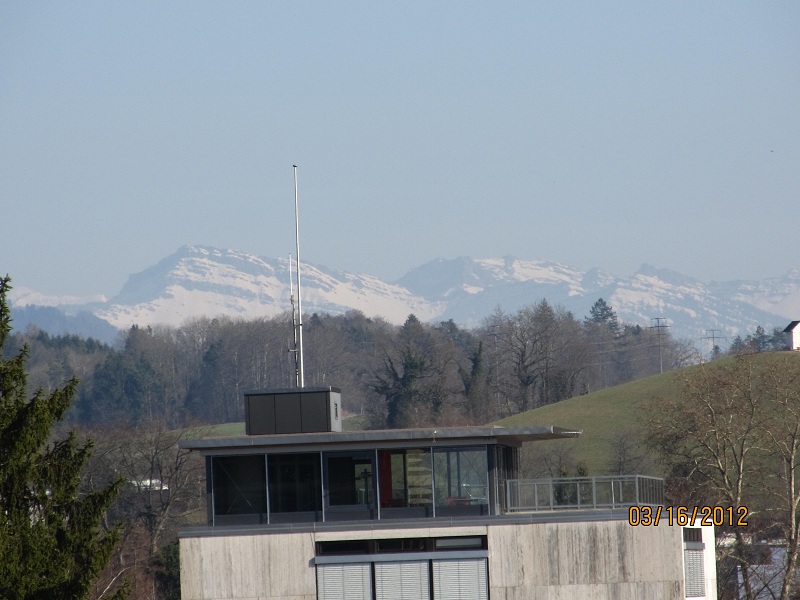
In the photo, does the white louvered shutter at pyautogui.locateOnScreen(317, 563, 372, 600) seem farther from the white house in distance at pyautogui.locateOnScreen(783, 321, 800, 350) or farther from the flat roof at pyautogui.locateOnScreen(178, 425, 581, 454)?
the white house in distance at pyautogui.locateOnScreen(783, 321, 800, 350)

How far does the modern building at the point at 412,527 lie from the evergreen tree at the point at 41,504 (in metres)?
6.44

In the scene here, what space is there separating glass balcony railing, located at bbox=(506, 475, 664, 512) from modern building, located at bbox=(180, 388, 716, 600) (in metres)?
0.03

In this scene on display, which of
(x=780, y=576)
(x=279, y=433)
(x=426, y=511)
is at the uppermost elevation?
(x=279, y=433)

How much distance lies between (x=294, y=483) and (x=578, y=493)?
785cm

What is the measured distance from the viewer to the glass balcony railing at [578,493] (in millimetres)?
35000

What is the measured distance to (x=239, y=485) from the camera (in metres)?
35.4

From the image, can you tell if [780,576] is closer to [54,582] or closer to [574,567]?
[574,567]

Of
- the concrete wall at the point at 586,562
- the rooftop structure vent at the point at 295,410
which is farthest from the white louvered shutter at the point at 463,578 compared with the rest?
the rooftop structure vent at the point at 295,410

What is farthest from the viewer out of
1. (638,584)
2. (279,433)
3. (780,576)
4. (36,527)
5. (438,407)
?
(438,407)

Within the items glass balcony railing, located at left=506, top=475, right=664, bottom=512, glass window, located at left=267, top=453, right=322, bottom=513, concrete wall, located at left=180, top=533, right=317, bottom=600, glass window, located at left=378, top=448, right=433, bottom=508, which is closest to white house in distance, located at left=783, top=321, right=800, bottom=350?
glass balcony railing, located at left=506, top=475, right=664, bottom=512

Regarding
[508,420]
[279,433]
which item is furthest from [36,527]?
[508,420]

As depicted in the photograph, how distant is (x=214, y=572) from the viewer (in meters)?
34.6

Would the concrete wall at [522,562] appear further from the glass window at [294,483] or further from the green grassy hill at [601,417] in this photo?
the green grassy hill at [601,417]

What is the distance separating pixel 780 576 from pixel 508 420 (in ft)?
211
